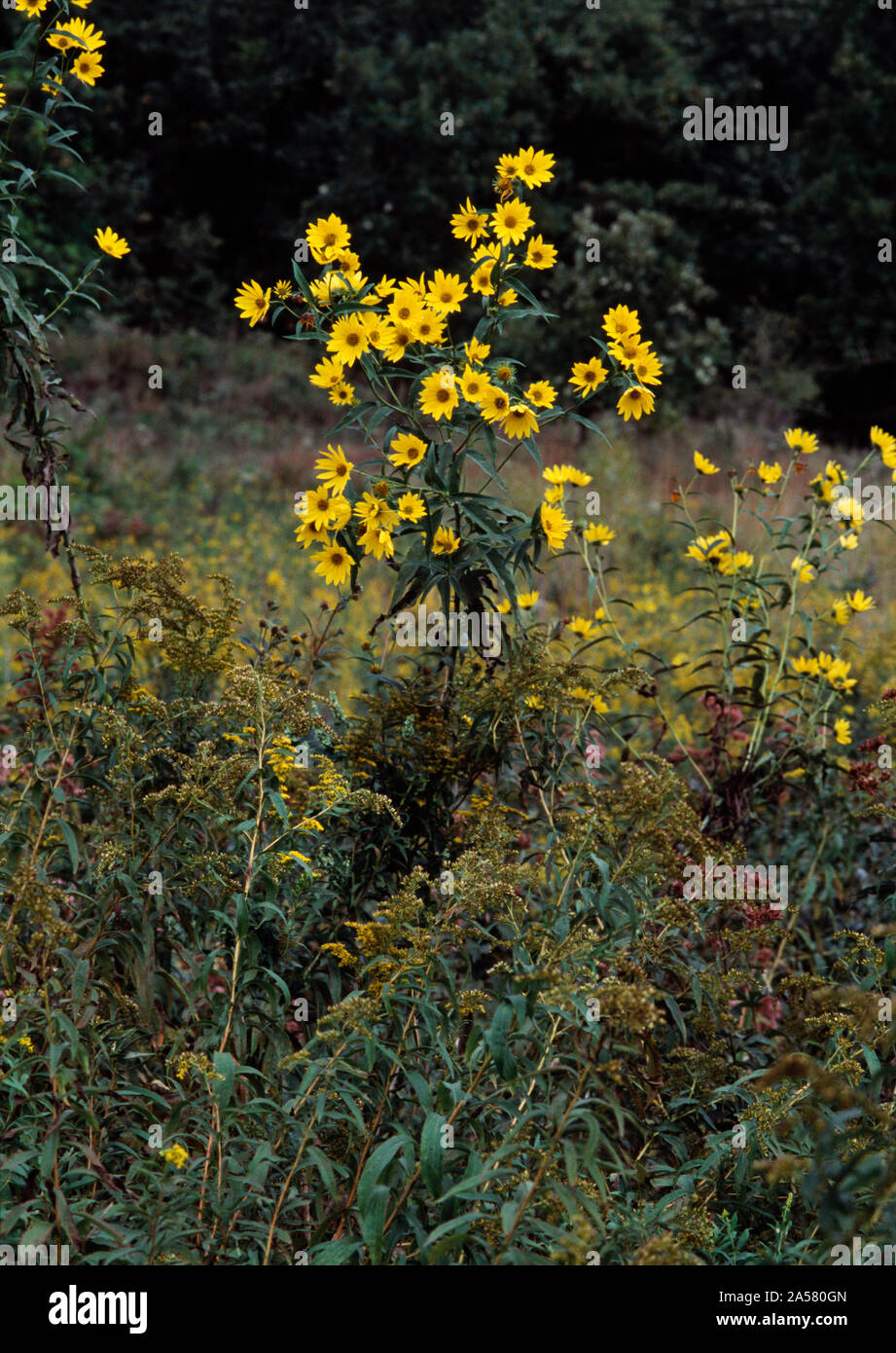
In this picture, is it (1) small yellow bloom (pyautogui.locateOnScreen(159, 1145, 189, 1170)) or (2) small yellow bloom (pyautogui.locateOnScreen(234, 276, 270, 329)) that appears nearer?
(1) small yellow bloom (pyautogui.locateOnScreen(159, 1145, 189, 1170))

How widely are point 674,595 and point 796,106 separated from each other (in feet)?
46.1

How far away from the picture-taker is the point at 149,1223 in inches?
77.5

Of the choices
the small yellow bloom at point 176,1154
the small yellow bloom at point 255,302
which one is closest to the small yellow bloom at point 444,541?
the small yellow bloom at point 255,302

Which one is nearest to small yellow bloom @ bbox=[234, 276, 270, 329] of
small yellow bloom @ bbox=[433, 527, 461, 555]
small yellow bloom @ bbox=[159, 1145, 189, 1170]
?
small yellow bloom @ bbox=[433, 527, 461, 555]

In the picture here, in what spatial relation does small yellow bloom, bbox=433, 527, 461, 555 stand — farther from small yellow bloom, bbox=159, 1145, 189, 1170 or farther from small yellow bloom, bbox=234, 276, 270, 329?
small yellow bloom, bbox=159, 1145, 189, 1170

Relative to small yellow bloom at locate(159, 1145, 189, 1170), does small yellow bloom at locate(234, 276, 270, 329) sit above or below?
above

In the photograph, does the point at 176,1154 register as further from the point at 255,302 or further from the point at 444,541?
the point at 255,302

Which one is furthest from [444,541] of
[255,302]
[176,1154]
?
[176,1154]

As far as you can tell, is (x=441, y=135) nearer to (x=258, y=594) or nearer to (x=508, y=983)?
(x=258, y=594)

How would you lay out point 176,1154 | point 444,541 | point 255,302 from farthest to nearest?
point 255,302, point 444,541, point 176,1154

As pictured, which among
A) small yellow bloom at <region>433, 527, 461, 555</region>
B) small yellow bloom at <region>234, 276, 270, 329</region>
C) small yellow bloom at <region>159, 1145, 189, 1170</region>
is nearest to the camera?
small yellow bloom at <region>159, 1145, 189, 1170</region>

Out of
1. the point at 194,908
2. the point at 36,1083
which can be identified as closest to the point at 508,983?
the point at 194,908

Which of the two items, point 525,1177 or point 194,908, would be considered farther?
point 194,908

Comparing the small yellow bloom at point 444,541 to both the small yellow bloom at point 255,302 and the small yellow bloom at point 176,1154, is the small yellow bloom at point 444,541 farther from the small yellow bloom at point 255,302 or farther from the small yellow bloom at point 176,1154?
the small yellow bloom at point 176,1154
